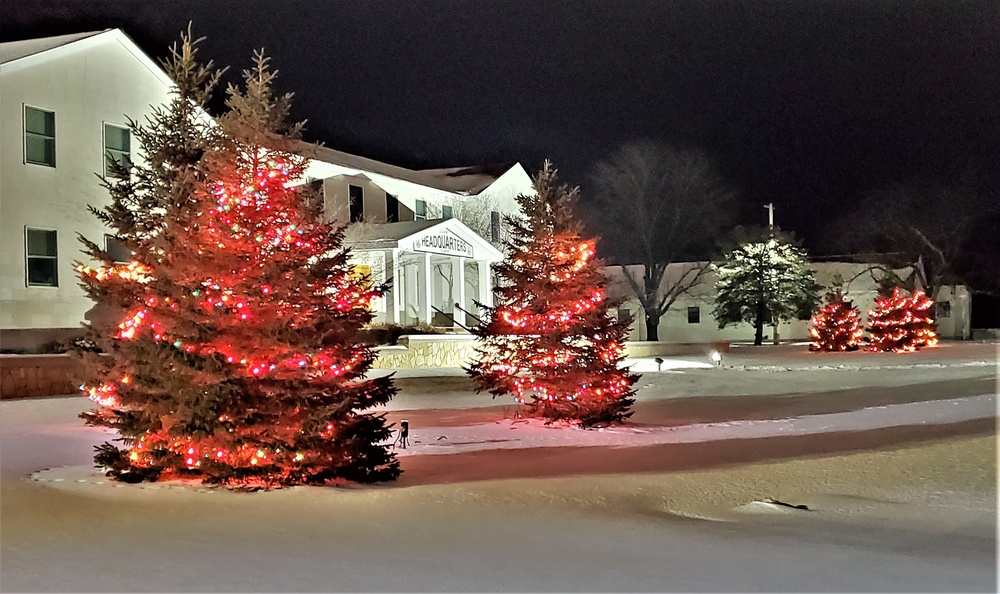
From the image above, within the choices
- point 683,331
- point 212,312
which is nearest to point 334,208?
point 212,312

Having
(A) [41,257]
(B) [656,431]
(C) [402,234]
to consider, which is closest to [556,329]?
(B) [656,431]

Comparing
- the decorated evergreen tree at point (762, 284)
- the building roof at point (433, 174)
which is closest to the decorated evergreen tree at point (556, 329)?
the building roof at point (433, 174)

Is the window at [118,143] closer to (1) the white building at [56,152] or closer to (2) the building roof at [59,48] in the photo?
(1) the white building at [56,152]

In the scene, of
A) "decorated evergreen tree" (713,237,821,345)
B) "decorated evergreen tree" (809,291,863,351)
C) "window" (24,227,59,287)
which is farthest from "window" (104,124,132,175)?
"decorated evergreen tree" (713,237,821,345)

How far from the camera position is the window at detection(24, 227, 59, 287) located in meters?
20.8

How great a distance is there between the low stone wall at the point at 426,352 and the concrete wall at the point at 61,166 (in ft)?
24.3

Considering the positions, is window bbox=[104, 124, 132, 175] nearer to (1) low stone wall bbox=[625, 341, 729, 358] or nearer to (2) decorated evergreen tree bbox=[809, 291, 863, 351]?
(1) low stone wall bbox=[625, 341, 729, 358]

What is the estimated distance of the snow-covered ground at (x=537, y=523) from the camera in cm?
588

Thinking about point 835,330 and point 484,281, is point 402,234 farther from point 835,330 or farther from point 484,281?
point 835,330

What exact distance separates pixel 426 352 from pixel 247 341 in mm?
15957

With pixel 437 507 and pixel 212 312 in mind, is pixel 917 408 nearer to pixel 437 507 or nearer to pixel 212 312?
pixel 437 507

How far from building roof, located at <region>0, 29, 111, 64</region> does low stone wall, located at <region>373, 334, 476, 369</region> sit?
1038cm

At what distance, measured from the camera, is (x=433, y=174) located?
41312 millimetres

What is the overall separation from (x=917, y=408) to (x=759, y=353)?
73.3 ft
